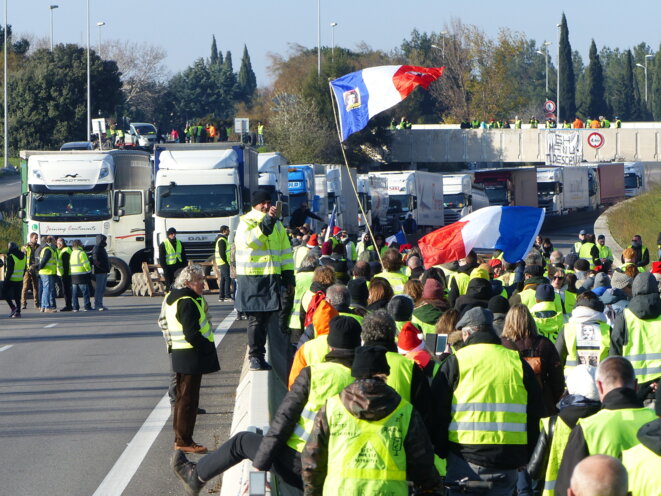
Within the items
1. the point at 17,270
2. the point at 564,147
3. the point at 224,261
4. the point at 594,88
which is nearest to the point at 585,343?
the point at 224,261

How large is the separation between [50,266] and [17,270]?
1.08 m

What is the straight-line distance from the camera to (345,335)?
22.3 feet

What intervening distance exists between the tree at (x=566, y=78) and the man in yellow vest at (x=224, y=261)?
354 ft

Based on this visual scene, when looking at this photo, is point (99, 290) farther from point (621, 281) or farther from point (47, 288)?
point (621, 281)

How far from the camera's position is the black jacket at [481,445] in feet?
23.2

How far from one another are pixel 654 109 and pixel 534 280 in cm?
15685

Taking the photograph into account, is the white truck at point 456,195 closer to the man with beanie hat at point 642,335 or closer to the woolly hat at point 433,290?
the woolly hat at point 433,290

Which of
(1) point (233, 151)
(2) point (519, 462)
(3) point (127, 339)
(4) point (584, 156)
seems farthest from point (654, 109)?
(2) point (519, 462)

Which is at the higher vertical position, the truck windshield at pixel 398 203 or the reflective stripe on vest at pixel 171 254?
the truck windshield at pixel 398 203

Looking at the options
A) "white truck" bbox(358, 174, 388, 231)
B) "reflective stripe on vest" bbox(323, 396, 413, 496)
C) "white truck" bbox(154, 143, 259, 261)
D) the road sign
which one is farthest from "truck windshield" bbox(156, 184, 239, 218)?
the road sign

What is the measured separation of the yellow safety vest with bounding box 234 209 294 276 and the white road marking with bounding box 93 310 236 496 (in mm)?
1751

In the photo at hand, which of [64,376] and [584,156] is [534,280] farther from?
[584,156]

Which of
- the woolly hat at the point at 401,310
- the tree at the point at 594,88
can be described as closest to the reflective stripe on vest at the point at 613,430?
the woolly hat at the point at 401,310

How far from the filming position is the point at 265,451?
660cm
